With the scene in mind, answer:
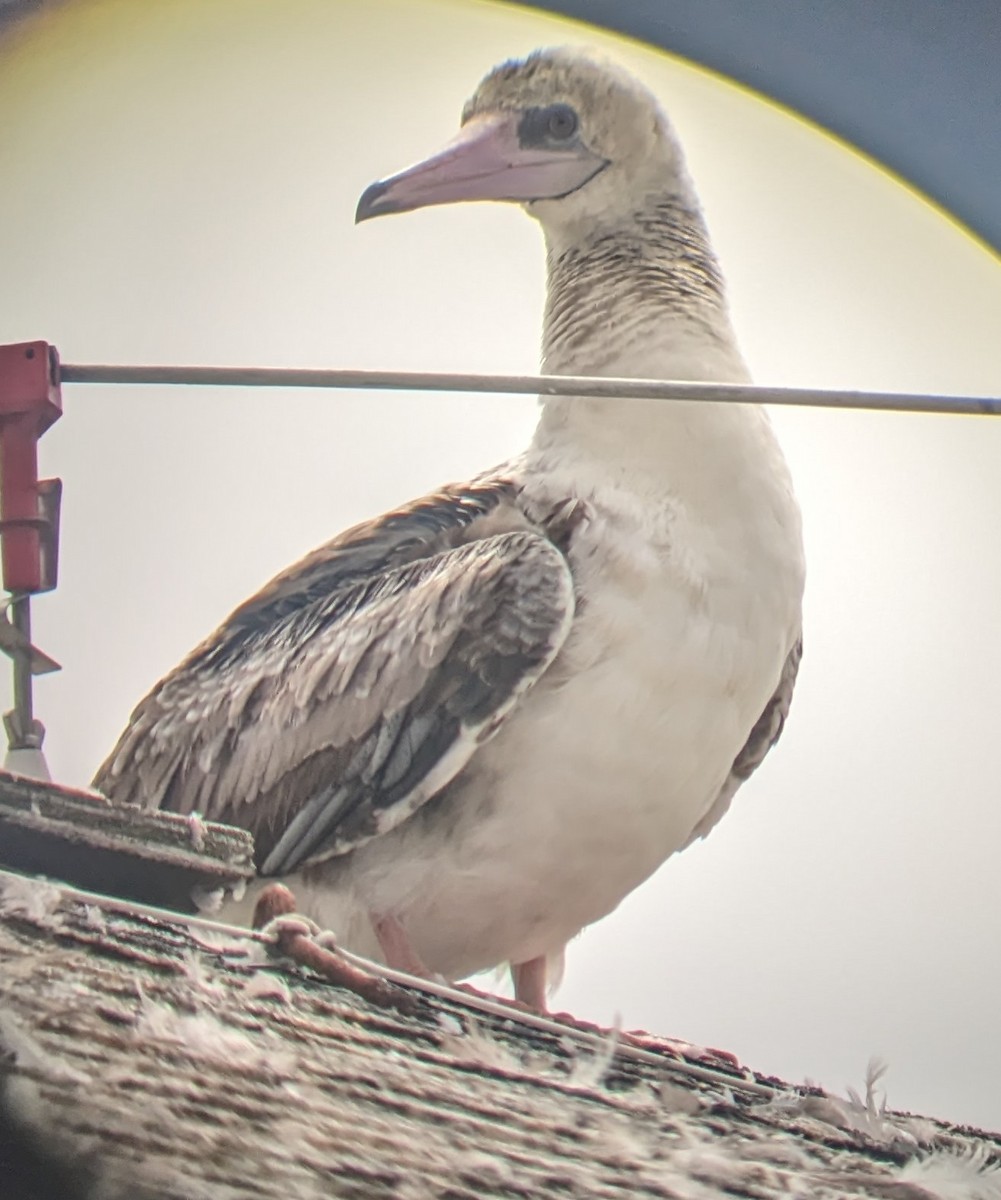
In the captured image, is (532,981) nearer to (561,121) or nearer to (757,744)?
(757,744)

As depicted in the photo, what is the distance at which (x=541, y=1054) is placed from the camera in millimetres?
1396

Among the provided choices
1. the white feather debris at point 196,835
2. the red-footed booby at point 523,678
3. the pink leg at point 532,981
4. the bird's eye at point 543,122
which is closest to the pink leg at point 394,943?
the red-footed booby at point 523,678

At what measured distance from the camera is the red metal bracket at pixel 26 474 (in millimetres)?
1588

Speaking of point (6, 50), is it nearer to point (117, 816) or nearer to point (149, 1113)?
point (117, 816)

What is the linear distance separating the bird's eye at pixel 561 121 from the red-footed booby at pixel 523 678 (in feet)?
0.52

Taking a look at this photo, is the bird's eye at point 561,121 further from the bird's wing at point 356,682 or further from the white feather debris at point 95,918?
the white feather debris at point 95,918

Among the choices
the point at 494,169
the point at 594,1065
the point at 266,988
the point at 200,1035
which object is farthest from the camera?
the point at 494,169

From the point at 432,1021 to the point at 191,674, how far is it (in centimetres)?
74

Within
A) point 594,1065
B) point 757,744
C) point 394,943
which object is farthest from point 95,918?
point 757,744

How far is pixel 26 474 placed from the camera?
1603 millimetres

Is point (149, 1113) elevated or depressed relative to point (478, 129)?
depressed

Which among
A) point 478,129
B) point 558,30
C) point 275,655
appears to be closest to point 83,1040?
point 275,655

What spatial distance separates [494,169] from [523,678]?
0.73m

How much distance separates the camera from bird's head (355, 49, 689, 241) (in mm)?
2098
